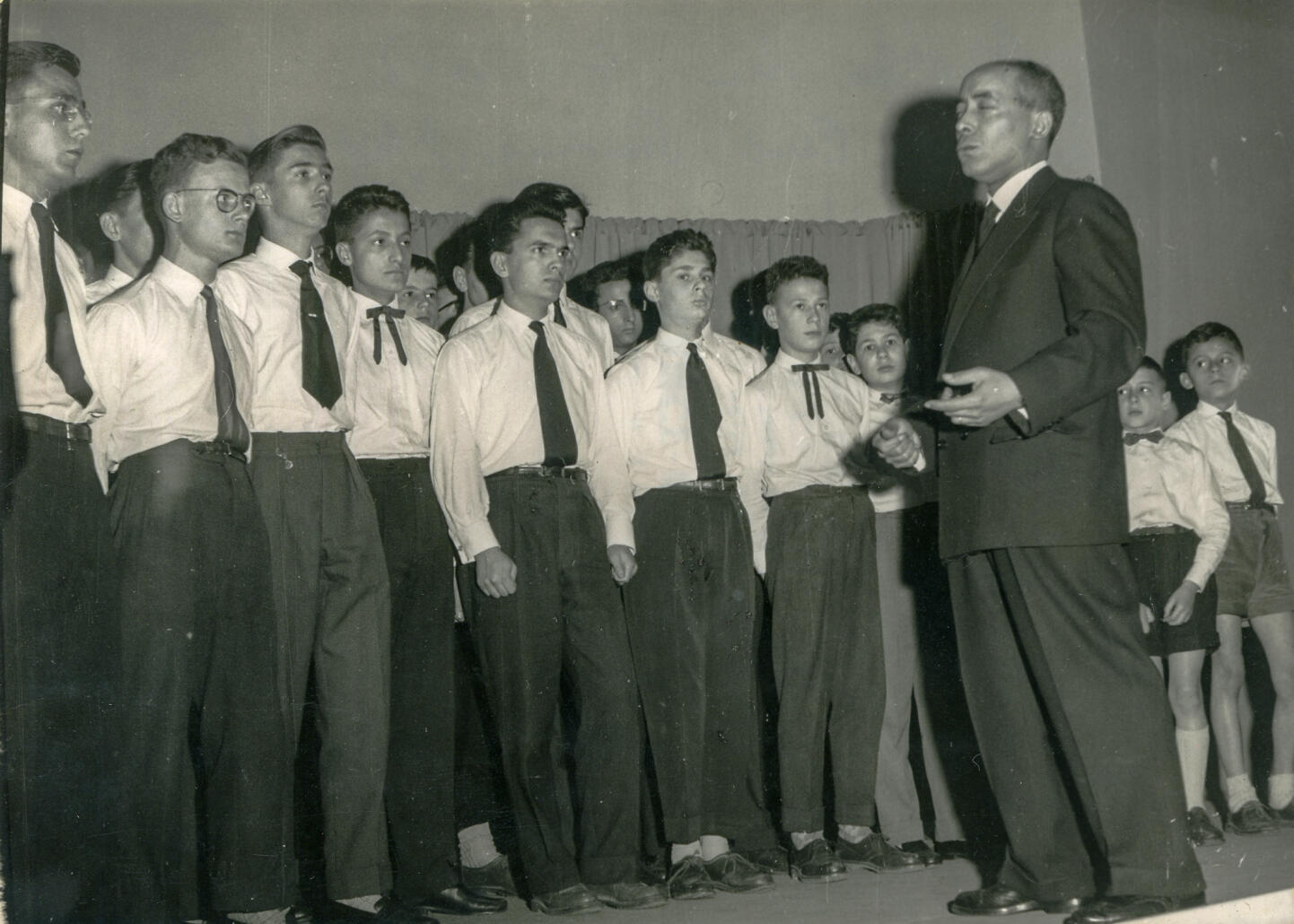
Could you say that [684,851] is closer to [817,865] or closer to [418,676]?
[817,865]

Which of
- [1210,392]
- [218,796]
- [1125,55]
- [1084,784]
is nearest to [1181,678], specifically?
[1210,392]

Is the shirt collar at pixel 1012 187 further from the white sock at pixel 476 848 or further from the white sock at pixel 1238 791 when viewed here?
the white sock at pixel 1238 791

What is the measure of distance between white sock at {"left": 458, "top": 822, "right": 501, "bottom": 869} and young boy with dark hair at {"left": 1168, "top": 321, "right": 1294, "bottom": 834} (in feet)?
8.41

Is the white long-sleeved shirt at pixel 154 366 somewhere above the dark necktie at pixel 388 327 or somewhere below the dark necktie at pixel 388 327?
below

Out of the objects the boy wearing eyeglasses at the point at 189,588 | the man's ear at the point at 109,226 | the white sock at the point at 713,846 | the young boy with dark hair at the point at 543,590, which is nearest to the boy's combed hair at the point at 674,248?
the young boy with dark hair at the point at 543,590

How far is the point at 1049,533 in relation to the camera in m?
2.65

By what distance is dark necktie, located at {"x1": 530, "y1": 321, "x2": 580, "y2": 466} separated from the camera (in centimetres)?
341

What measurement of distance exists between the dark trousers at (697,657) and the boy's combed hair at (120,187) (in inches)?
67.0

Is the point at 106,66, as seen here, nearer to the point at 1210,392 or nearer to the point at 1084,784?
the point at 1084,784

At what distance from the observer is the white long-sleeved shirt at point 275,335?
3.15 m

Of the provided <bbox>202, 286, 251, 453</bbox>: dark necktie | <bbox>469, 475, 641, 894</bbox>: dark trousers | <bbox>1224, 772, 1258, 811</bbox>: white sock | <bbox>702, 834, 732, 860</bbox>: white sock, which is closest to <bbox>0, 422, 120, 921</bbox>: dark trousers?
<bbox>202, 286, 251, 453</bbox>: dark necktie

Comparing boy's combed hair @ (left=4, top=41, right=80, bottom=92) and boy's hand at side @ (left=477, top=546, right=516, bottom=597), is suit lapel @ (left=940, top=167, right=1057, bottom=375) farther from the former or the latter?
boy's combed hair @ (left=4, top=41, right=80, bottom=92)

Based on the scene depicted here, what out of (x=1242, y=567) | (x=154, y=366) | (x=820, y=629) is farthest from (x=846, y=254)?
(x=154, y=366)

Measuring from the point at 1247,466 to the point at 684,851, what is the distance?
2.56 m
